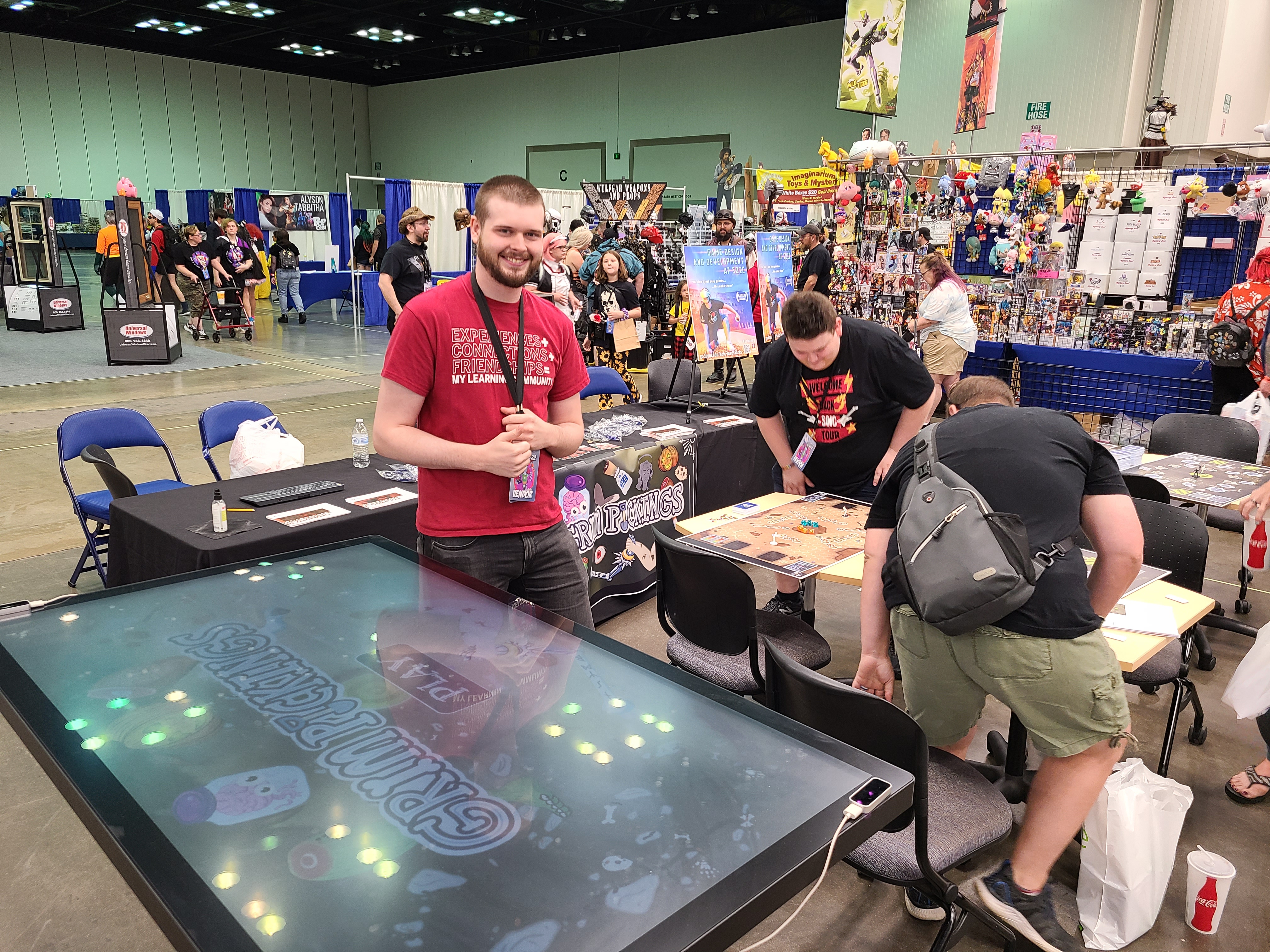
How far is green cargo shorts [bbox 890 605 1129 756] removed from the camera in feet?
5.88

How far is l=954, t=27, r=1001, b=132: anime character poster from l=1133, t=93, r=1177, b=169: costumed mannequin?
1.45 m

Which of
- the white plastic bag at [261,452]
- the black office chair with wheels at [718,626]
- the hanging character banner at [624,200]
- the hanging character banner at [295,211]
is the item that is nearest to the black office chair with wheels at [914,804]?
the black office chair with wheels at [718,626]

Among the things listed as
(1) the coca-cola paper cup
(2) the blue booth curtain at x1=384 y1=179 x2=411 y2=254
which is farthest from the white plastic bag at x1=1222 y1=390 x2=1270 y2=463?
(2) the blue booth curtain at x1=384 y1=179 x2=411 y2=254

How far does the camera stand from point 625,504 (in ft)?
12.5

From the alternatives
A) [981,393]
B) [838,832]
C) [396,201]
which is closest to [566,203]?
[396,201]

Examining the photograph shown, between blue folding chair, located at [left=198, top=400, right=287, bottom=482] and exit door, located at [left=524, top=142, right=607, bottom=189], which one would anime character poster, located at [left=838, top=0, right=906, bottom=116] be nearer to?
blue folding chair, located at [left=198, top=400, right=287, bottom=482]

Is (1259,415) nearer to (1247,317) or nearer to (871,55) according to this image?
(1247,317)

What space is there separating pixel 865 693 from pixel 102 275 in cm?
1416

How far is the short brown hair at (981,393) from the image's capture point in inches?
78.6

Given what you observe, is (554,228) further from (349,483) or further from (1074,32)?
(349,483)

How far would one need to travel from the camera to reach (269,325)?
1344cm

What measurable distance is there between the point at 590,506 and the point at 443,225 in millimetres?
11458

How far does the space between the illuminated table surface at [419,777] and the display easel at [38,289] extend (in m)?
12.3

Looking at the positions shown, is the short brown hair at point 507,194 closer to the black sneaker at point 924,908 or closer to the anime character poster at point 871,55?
the black sneaker at point 924,908
